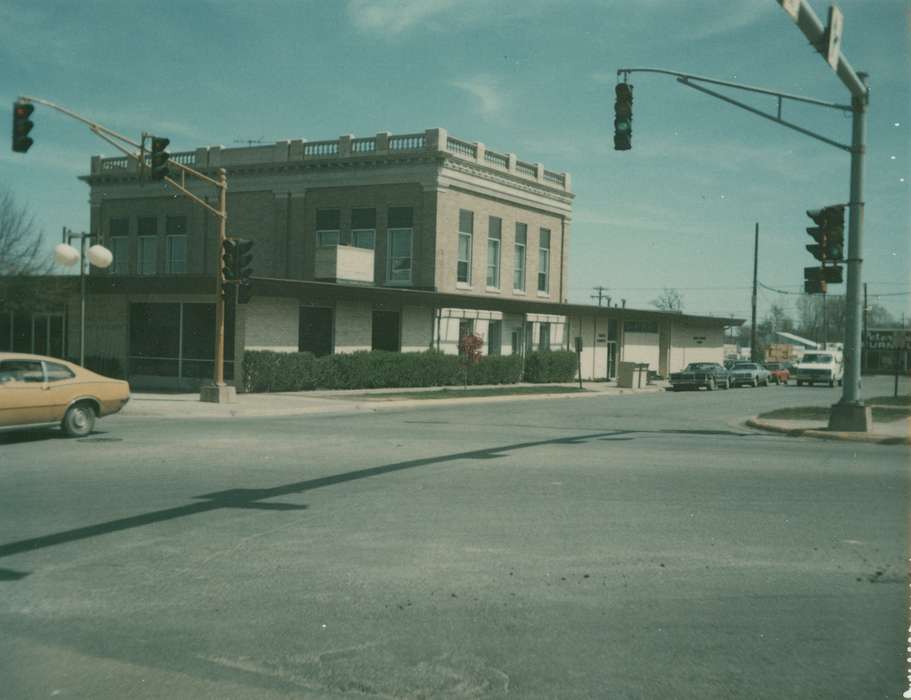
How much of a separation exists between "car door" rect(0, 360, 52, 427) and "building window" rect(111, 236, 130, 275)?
34598mm

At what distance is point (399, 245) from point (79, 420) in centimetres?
2718

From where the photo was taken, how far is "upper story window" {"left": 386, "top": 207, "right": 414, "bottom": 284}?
140ft

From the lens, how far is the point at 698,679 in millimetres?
4941

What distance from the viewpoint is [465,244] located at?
44.2m

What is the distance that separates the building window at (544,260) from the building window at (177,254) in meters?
18.3

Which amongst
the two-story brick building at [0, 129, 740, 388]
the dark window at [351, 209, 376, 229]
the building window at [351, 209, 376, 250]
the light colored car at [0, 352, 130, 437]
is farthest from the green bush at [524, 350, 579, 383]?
the light colored car at [0, 352, 130, 437]

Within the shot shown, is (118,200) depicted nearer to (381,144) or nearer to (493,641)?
(381,144)

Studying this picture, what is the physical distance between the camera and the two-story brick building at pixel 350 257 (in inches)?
1266

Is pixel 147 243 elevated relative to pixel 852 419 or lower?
elevated

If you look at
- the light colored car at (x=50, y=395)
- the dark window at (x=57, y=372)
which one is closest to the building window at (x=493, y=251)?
the light colored car at (x=50, y=395)

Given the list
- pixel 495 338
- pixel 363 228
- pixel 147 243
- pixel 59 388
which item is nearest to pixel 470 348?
pixel 495 338

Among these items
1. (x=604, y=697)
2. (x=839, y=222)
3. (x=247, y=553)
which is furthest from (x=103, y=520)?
(x=839, y=222)

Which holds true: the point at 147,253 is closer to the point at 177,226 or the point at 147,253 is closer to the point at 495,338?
the point at 177,226

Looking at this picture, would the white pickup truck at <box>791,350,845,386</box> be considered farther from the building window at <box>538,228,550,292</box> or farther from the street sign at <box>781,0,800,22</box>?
the street sign at <box>781,0,800,22</box>
